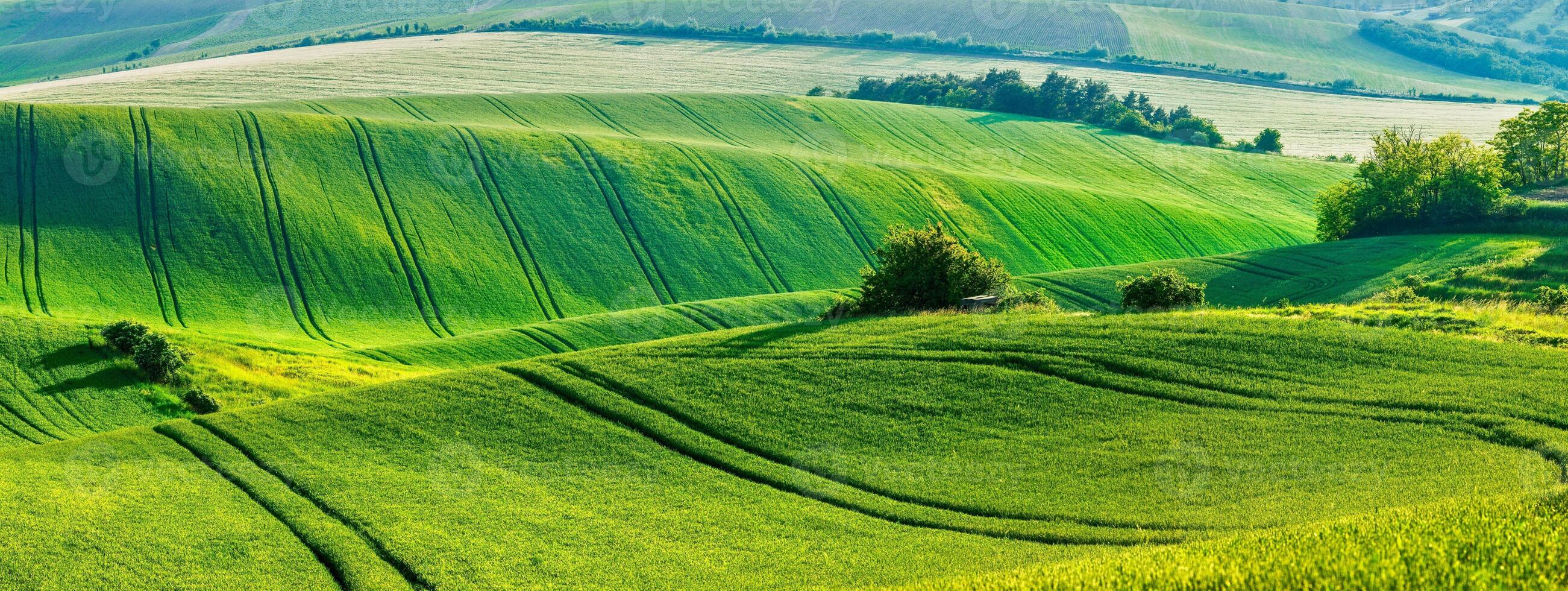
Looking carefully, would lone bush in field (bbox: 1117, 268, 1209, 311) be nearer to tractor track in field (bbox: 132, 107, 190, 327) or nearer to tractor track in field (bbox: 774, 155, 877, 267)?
tractor track in field (bbox: 774, 155, 877, 267)

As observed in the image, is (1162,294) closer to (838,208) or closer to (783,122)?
(838,208)

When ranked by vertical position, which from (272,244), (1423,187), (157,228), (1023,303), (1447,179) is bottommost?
(272,244)

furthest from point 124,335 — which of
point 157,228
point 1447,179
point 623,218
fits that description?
point 1447,179

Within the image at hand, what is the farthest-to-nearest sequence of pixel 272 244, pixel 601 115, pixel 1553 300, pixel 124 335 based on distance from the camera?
pixel 601 115
pixel 272 244
pixel 124 335
pixel 1553 300

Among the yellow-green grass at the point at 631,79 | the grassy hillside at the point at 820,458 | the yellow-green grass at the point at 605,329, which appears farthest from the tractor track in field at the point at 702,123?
the grassy hillside at the point at 820,458

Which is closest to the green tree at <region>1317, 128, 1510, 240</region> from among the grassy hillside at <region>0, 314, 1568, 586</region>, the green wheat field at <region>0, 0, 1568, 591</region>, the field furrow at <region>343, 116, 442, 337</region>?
the green wheat field at <region>0, 0, 1568, 591</region>

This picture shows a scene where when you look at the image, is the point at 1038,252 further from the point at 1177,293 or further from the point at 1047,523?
the point at 1047,523
